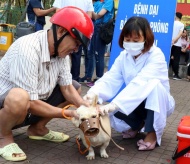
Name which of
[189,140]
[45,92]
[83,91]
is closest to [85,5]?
[83,91]

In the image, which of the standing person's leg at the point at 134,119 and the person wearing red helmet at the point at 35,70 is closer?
the person wearing red helmet at the point at 35,70

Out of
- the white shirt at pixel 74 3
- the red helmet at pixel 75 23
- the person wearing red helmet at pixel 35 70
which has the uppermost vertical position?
the white shirt at pixel 74 3

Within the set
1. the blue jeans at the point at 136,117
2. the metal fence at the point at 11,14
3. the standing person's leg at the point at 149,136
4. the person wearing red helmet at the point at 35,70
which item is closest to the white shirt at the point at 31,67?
the person wearing red helmet at the point at 35,70

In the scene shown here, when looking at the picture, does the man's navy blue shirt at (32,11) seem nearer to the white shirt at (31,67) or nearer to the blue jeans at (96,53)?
the blue jeans at (96,53)

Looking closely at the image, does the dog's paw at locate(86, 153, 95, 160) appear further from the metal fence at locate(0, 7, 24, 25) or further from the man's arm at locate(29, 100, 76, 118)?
the metal fence at locate(0, 7, 24, 25)

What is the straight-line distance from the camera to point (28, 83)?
2.60 meters

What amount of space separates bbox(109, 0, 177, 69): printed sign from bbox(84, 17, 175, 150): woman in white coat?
1470mm

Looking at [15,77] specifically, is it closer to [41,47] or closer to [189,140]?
[41,47]

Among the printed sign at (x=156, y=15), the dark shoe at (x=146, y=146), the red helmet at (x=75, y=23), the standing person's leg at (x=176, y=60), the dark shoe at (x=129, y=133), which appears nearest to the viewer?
the red helmet at (x=75, y=23)

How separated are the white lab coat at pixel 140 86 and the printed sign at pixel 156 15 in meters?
1.46

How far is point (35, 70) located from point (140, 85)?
92 centimetres

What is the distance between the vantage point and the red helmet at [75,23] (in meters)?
2.53

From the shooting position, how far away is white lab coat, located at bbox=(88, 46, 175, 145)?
289cm

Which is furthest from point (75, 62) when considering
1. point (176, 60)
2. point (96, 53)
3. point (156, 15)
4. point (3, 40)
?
point (3, 40)
